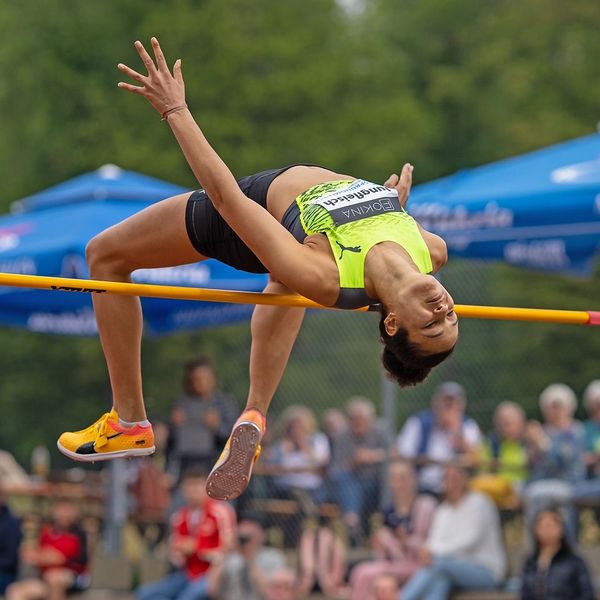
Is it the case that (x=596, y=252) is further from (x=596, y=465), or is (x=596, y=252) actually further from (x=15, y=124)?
(x=15, y=124)

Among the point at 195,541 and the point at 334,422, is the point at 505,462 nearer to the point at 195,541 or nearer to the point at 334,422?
the point at 334,422

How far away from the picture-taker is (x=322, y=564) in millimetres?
10414

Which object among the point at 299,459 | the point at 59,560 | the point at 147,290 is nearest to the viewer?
the point at 147,290

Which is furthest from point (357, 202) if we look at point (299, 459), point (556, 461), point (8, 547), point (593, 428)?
point (299, 459)

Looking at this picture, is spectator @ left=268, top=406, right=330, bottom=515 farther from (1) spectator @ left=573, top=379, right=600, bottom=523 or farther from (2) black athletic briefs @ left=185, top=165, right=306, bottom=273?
(2) black athletic briefs @ left=185, top=165, right=306, bottom=273

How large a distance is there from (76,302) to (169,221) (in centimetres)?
543

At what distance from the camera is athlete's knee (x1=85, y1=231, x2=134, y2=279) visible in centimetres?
598

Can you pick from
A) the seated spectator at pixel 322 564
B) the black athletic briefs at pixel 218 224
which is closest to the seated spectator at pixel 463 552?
the seated spectator at pixel 322 564

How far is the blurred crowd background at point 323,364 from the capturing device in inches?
401

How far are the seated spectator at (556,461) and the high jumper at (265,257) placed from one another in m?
3.73


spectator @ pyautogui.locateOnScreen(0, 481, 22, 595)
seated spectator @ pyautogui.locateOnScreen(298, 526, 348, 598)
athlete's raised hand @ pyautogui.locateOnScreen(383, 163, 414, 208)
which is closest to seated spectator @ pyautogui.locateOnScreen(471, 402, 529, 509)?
seated spectator @ pyautogui.locateOnScreen(298, 526, 348, 598)

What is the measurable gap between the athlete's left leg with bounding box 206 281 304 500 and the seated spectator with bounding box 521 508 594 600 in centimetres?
327

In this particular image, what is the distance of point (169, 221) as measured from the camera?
5891mm

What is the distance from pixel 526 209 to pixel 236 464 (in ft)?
12.2
